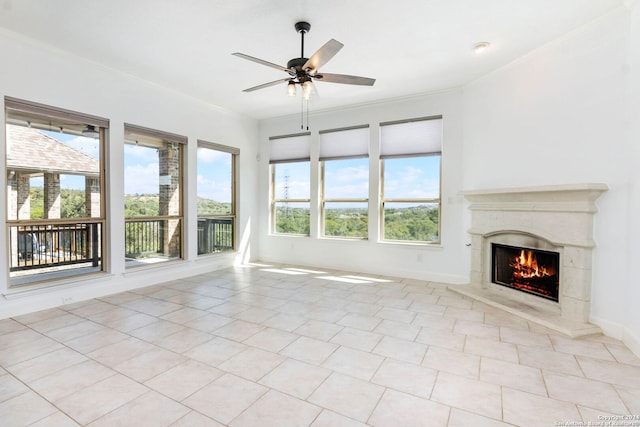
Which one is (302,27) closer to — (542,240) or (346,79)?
(346,79)

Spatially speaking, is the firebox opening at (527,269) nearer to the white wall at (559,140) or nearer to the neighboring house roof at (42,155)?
the white wall at (559,140)

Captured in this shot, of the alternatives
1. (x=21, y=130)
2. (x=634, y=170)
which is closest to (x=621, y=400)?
(x=634, y=170)

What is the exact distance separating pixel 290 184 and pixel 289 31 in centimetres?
366

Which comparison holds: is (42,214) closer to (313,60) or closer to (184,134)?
(184,134)

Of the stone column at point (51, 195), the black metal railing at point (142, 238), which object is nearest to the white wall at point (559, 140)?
the black metal railing at point (142, 238)

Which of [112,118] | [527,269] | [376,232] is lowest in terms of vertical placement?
[527,269]

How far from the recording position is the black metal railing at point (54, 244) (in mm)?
3627

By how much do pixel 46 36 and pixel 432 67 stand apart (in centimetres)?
457

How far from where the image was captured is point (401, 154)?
214 inches

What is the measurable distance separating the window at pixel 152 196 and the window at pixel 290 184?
2044 mm

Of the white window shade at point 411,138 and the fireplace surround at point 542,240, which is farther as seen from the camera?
the white window shade at point 411,138

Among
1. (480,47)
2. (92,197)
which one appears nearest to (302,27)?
(480,47)

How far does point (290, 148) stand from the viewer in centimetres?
657

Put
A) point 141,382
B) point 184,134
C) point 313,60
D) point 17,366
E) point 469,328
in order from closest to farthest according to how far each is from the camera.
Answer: point 141,382 → point 17,366 → point 313,60 → point 469,328 → point 184,134
